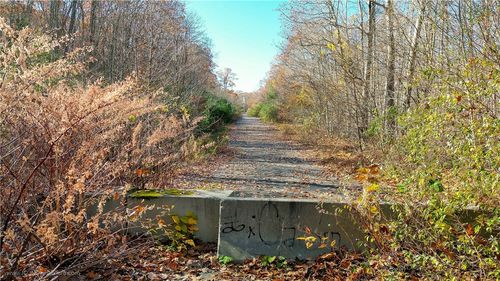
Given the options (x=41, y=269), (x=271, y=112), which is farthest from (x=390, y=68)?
(x=271, y=112)

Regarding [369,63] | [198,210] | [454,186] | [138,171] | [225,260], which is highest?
[369,63]

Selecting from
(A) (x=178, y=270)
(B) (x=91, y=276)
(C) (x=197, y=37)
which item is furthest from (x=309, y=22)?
(B) (x=91, y=276)

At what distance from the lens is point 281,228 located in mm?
5133

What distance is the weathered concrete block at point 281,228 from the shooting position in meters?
5.07

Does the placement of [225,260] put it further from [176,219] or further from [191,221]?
[176,219]

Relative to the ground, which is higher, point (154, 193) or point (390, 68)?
point (390, 68)

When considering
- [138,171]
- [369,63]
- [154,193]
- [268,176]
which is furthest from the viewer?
[369,63]

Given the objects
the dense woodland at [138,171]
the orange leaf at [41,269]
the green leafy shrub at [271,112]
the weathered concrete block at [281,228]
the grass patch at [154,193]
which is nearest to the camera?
the dense woodland at [138,171]

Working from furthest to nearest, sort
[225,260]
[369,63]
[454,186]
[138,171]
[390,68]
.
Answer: [369,63]
[390,68]
[138,171]
[225,260]
[454,186]

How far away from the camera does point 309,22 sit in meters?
14.8

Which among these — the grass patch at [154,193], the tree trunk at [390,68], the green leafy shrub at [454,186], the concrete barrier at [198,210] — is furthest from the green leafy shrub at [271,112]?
the green leafy shrub at [454,186]

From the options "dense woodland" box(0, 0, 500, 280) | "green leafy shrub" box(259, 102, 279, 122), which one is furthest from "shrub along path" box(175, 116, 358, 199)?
"green leafy shrub" box(259, 102, 279, 122)

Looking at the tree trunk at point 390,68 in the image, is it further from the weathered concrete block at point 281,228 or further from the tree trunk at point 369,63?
the weathered concrete block at point 281,228

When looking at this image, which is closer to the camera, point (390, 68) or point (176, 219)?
point (176, 219)
